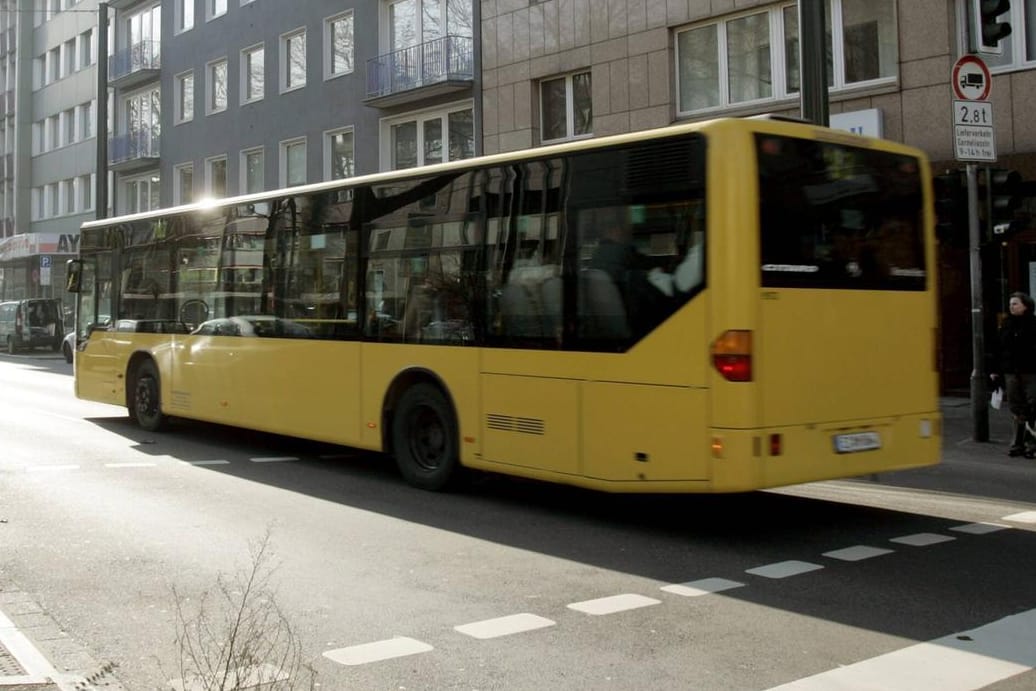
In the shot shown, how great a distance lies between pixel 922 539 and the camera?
7445 millimetres

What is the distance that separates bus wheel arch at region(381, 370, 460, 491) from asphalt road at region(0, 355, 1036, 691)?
22cm

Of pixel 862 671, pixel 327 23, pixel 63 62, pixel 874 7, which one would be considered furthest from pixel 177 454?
pixel 63 62

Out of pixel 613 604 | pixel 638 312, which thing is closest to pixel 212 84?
pixel 638 312

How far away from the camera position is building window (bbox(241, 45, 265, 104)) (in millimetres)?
34500

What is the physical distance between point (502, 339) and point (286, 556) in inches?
96.2

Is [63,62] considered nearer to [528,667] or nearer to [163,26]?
[163,26]

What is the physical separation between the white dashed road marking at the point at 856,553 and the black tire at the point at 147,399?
351 inches

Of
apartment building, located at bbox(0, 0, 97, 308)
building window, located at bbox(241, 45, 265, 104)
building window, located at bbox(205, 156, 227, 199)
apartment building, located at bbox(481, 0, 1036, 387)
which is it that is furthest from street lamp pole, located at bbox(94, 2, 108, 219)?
apartment building, located at bbox(0, 0, 97, 308)

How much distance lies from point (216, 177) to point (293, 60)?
6069mm

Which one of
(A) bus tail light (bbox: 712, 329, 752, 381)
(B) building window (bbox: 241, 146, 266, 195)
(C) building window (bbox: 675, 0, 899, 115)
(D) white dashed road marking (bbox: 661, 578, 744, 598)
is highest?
(B) building window (bbox: 241, 146, 266, 195)

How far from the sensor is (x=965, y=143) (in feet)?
40.4

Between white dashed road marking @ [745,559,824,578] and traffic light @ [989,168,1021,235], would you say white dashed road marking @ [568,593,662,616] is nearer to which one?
white dashed road marking @ [745,559,824,578]

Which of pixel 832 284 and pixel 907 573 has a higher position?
pixel 832 284

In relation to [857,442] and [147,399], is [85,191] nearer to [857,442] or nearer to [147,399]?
[147,399]
